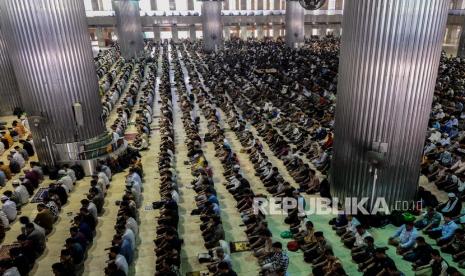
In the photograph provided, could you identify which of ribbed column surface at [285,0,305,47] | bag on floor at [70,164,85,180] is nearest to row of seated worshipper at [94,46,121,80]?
bag on floor at [70,164,85,180]

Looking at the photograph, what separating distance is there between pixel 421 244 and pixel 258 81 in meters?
16.9

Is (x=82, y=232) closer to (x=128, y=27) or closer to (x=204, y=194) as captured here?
(x=204, y=194)

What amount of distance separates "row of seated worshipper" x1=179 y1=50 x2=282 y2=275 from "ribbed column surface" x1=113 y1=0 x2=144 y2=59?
25.6 meters

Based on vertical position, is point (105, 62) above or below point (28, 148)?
above

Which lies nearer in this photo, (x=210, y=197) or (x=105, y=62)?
(x=210, y=197)

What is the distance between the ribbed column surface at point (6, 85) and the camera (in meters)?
18.8

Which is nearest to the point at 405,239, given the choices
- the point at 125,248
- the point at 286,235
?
the point at 286,235

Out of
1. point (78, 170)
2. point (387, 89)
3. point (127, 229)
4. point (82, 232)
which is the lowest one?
point (78, 170)

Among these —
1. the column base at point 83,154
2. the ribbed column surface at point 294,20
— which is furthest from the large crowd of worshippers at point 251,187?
the ribbed column surface at point 294,20

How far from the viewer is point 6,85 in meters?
19.4

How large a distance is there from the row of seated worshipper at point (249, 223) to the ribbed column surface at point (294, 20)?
89.6 feet

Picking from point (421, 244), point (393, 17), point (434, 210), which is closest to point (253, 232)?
point (421, 244)

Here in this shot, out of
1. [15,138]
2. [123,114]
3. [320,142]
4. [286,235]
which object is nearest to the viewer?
[286,235]

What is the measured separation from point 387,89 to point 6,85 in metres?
18.7
